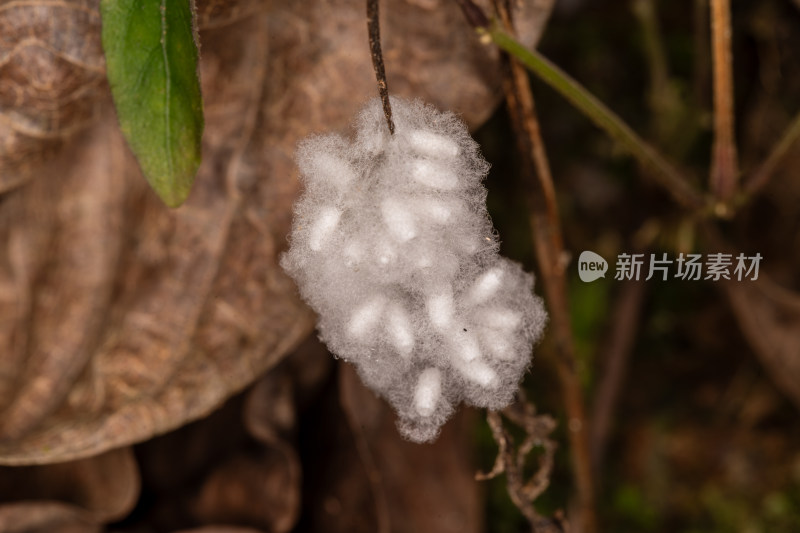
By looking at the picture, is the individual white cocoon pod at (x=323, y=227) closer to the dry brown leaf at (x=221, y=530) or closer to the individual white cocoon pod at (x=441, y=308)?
the individual white cocoon pod at (x=441, y=308)

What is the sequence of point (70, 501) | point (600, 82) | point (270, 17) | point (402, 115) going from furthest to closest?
point (600, 82) → point (70, 501) → point (270, 17) → point (402, 115)

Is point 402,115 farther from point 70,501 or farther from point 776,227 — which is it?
point 776,227

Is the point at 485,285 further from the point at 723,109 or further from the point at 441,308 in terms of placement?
the point at 723,109

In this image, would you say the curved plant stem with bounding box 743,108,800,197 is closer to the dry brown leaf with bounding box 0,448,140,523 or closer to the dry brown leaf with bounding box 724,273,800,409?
the dry brown leaf with bounding box 724,273,800,409

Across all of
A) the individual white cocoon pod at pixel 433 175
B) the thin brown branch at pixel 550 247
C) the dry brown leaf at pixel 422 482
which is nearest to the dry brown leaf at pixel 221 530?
the dry brown leaf at pixel 422 482

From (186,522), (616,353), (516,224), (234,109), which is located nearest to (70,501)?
(186,522)

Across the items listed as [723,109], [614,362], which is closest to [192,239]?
[723,109]
